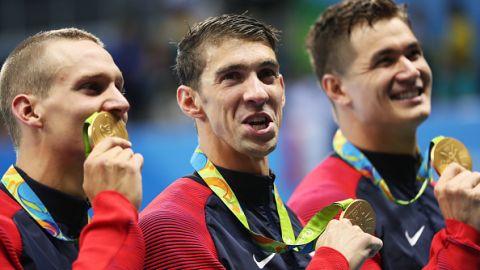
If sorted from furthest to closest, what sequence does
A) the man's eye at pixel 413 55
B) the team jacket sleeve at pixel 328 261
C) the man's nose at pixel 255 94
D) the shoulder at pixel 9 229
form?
the man's eye at pixel 413 55
the man's nose at pixel 255 94
the team jacket sleeve at pixel 328 261
the shoulder at pixel 9 229

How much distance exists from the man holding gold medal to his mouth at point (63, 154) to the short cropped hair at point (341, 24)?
1378mm

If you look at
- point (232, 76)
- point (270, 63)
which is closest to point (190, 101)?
point (232, 76)

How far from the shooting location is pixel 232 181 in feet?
10.8

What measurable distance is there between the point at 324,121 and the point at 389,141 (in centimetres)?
432

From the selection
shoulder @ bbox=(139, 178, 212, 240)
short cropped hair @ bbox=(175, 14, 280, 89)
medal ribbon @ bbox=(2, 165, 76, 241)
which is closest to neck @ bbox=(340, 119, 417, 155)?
short cropped hair @ bbox=(175, 14, 280, 89)

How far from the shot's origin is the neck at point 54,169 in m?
3.10

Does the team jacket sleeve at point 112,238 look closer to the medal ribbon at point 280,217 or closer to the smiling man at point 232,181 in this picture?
the smiling man at point 232,181

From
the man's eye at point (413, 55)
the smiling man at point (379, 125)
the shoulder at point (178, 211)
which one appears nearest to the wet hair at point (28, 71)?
the shoulder at point (178, 211)

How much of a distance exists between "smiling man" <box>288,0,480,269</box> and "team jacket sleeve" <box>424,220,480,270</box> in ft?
1.22

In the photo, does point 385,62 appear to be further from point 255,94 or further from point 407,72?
point 255,94

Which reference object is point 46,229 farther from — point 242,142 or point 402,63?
point 402,63

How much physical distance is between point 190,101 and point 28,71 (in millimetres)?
609

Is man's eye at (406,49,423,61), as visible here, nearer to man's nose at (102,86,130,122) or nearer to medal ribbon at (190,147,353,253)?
medal ribbon at (190,147,353,253)

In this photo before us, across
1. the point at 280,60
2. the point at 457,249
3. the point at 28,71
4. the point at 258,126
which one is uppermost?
the point at 28,71
